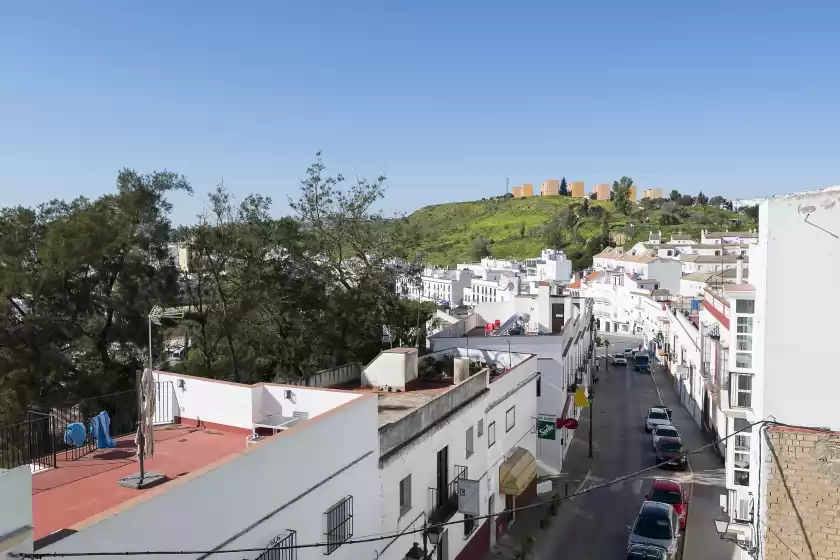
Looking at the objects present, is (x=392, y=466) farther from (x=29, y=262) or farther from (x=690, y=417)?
(x=690, y=417)

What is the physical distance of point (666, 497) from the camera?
21.3 m

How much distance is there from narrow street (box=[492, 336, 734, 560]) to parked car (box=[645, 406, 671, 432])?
501mm

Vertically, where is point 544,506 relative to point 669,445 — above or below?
below

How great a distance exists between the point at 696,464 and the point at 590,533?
9.19 metres

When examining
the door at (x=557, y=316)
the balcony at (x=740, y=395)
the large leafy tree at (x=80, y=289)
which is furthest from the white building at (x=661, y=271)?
the large leafy tree at (x=80, y=289)

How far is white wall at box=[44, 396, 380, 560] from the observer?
726 cm

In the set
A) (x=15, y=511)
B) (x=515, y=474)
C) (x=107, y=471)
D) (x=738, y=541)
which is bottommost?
(x=515, y=474)

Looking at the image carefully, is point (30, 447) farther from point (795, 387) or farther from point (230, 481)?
point (795, 387)

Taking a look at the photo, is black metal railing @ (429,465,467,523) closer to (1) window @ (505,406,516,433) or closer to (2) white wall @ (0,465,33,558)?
(1) window @ (505,406,516,433)

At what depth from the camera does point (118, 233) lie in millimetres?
20188

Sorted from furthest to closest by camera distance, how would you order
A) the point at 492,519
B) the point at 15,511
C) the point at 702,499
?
the point at 702,499
the point at 492,519
the point at 15,511

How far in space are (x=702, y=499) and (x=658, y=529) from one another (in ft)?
19.0

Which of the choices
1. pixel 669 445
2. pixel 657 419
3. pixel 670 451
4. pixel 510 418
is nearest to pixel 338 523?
pixel 510 418

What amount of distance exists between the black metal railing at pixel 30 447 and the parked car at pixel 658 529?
1435 cm
